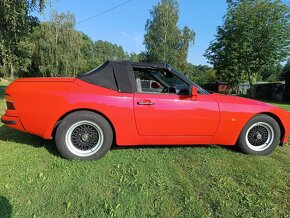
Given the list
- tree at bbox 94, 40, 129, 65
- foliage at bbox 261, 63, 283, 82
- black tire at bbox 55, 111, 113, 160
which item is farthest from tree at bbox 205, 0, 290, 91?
tree at bbox 94, 40, 129, 65

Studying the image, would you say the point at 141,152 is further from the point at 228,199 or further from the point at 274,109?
the point at 274,109

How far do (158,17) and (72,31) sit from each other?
40.5 feet

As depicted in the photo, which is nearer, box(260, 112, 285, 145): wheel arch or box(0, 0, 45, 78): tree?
box(260, 112, 285, 145): wheel arch

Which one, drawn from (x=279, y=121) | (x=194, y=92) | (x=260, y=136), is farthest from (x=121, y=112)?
(x=279, y=121)

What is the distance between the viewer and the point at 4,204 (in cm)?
307

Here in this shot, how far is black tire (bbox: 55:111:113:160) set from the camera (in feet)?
14.4

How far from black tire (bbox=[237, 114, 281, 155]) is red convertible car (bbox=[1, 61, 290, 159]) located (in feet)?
0.08

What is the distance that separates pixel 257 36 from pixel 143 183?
2628cm

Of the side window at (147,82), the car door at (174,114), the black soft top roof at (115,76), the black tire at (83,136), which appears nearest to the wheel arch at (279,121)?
the car door at (174,114)

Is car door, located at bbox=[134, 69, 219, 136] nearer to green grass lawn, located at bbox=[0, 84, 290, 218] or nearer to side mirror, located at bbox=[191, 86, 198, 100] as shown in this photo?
side mirror, located at bbox=[191, 86, 198, 100]

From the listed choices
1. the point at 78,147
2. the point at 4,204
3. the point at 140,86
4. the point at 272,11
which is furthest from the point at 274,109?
the point at 272,11

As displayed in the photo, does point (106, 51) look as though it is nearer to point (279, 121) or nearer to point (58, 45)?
point (58, 45)

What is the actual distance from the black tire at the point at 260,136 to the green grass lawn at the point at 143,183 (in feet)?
0.59

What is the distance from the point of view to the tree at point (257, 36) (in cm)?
2662
